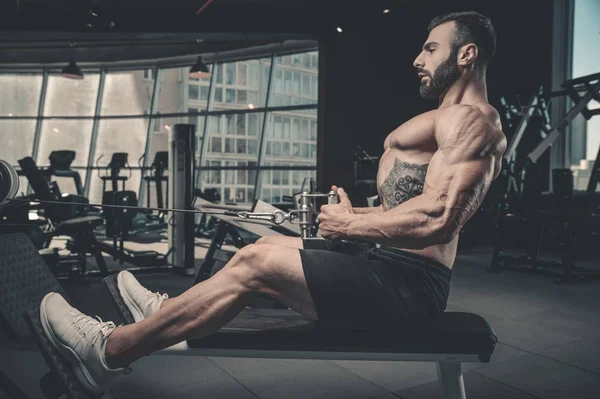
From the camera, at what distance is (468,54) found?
1.34 metres

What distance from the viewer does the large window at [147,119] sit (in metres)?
9.18

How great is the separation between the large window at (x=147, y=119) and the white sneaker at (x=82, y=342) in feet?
25.0

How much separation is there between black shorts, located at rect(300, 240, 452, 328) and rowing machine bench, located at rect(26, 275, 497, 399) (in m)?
0.04

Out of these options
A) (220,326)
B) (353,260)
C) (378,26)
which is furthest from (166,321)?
(378,26)

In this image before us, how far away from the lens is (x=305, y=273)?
47.0 inches

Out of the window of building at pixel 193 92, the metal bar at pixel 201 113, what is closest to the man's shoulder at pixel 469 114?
the metal bar at pixel 201 113

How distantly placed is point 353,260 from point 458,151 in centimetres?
38

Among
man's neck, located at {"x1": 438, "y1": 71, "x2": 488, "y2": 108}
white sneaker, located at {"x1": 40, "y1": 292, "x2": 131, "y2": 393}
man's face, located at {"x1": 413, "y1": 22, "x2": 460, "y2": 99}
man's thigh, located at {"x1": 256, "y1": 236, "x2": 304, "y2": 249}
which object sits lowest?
white sneaker, located at {"x1": 40, "y1": 292, "x2": 131, "y2": 393}

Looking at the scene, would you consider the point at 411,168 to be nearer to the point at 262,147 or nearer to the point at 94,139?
the point at 262,147

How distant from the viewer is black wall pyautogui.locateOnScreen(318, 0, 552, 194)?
652 centimetres

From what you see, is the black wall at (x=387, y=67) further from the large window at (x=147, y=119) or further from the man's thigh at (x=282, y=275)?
the man's thigh at (x=282, y=275)

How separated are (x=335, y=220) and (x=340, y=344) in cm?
32

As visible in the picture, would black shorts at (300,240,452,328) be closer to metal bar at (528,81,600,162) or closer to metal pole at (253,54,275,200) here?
metal bar at (528,81,600,162)

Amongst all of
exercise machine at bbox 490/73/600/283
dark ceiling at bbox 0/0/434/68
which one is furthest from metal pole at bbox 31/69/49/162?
exercise machine at bbox 490/73/600/283
